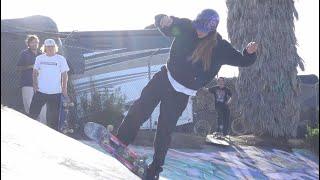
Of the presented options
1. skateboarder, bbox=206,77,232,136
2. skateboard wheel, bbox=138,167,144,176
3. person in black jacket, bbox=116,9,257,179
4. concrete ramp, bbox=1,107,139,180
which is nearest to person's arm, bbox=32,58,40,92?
concrete ramp, bbox=1,107,139,180

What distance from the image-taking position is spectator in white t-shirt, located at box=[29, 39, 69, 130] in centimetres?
863

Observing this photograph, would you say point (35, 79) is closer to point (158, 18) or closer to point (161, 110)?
point (161, 110)

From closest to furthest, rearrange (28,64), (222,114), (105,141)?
(105,141) → (28,64) → (222,114)

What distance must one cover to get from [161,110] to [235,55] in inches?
37.5

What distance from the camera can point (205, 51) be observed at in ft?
17.9

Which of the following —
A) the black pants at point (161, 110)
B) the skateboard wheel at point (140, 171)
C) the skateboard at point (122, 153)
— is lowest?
the skateboard wheel at point (140, 171)

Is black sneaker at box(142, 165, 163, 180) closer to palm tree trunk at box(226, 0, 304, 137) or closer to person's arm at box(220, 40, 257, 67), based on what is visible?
person's arm at box(220, 40, 257, 67)

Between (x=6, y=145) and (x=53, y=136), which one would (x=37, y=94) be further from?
(x=6, y=145)

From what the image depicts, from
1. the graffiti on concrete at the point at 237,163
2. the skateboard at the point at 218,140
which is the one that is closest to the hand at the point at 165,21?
the graffiti on concrete at the point at 237,163

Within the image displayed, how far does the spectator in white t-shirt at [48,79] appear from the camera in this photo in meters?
8.63

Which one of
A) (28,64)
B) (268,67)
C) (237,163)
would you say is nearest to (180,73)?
(28,64)

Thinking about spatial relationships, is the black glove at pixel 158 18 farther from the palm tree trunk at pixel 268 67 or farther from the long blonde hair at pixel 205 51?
the palm tree trunk at pixel 268 67

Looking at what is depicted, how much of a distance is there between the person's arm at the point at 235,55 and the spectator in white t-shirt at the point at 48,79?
381 cm

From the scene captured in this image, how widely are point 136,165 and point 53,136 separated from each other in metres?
1.18
